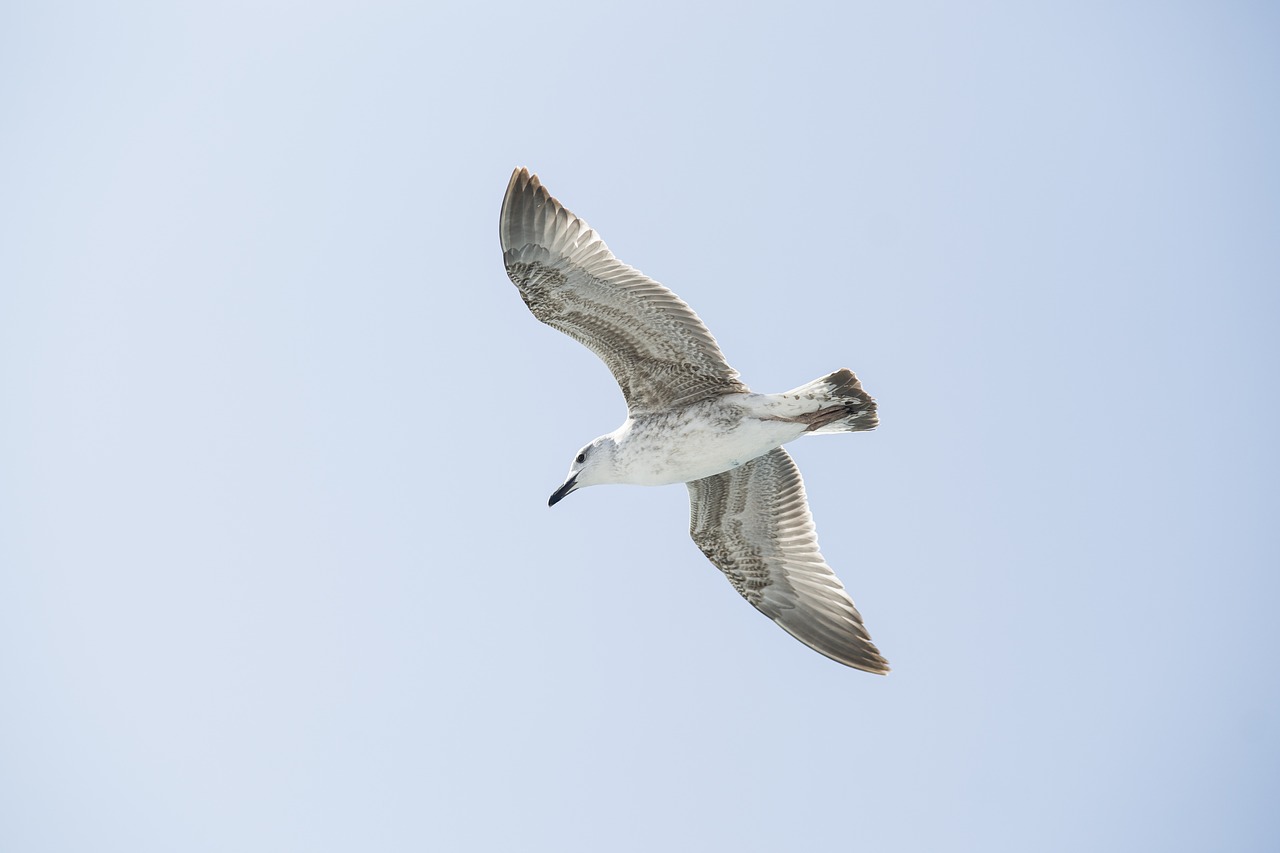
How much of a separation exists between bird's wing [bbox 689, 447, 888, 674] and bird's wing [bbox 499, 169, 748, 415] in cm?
119

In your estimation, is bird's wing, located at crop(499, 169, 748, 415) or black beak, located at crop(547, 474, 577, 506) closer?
bird's wing, located at crop(499, 169, 748, 415)

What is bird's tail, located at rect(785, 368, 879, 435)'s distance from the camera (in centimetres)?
933

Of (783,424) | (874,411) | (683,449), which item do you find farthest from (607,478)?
(874,411)

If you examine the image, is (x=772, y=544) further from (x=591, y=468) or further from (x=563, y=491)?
(x=563, y=491)

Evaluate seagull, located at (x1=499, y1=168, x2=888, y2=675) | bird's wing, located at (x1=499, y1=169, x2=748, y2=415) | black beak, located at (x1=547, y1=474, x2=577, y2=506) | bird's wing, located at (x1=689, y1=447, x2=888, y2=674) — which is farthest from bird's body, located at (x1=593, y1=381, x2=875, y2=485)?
bird's wing, located at (x1=689, y1=447, x2=888, y2=674)

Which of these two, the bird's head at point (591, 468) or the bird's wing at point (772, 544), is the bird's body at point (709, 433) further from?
the bird's wing at point (772, 544)

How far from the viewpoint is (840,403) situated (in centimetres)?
941

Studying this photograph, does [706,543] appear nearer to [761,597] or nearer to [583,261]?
[761,597]

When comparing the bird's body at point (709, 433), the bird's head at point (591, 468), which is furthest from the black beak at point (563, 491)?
the bird's body at point (709, 433)

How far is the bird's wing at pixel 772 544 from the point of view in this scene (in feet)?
34.2

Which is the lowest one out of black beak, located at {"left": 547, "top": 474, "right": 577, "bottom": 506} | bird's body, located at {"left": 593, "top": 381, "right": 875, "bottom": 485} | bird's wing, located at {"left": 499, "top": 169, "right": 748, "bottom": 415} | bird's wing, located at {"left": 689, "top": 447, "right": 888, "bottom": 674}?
bird's wing, located at {"left": 689, "top": 447, "right": 888, "bottom": 674}

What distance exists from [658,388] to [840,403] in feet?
4.82

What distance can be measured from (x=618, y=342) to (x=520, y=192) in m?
1.40

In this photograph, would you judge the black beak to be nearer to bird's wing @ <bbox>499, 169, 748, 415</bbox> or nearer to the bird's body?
the bird's body
